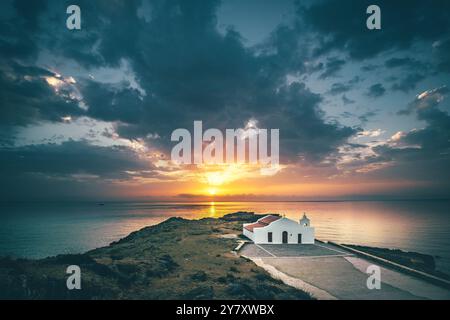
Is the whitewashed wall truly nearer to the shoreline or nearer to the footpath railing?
the footpath railing

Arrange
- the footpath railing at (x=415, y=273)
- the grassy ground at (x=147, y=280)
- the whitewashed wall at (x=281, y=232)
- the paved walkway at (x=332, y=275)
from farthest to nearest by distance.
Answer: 1. the whitewashed wall at (x=281, y=232)
2. the footpath railing at (x=415, y=273)
3. the paved walkway at (x=332, y=275)
4. the grassy ground at (x=147, y=280)

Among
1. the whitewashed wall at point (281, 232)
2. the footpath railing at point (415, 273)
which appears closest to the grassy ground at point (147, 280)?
the footpath railing at point (415, 273)

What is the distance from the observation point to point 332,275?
72.1 feet

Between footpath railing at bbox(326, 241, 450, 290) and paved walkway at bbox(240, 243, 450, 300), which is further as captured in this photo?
footpath railing at bbox(326, 241, 450, 290)

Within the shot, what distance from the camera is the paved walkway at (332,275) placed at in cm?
1777

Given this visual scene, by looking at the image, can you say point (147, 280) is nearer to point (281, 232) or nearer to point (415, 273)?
point (415, 273)

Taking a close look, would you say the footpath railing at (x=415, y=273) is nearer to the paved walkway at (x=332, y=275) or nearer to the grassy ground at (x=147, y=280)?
the paved walkway at (x=332, y=275)

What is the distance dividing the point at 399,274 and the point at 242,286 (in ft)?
44.7

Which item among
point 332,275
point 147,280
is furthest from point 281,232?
point 147,280

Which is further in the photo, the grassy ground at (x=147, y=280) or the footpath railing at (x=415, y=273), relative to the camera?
the footpath railing at (x=415, y=273)

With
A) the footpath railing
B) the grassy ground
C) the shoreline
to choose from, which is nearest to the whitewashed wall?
the footpath railing

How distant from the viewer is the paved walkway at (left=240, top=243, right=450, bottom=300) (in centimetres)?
1777

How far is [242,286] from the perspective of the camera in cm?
1864
